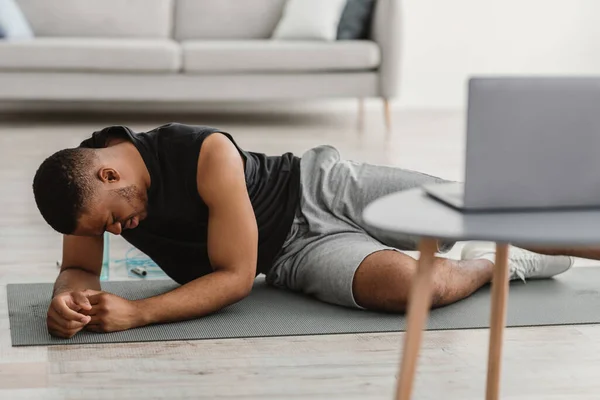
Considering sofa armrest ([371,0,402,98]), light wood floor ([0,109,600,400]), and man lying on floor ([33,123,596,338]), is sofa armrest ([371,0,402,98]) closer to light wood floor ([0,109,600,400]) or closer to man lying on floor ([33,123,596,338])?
man lying on floor ([33,123,596,338])

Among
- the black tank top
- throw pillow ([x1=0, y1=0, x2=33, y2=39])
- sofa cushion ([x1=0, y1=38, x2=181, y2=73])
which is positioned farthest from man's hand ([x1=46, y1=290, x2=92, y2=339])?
throw pillow ([x1=0, y1=0, x2=33, y2=39])

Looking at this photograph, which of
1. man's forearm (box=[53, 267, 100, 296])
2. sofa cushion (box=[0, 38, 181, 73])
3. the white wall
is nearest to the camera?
man's forearm (box=[53, 267, 100, 296])

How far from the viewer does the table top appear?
1303 mm

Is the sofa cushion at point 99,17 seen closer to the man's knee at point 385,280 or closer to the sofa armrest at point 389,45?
the sofa armrest at point 389,45

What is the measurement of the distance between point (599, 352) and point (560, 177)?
79 cm

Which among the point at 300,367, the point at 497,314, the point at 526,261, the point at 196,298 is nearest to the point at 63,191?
the point at 196,298

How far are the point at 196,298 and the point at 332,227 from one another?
0.39 metres

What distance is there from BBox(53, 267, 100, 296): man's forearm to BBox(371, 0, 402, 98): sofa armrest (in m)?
3.31

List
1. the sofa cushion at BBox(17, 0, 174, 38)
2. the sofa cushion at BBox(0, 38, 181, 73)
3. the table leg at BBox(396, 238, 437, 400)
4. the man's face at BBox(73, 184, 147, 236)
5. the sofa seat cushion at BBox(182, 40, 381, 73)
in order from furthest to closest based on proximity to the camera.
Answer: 1. the sofa cushion at BBox(17, 0, 174, 38)
2. the sofa seat cushion at BBox(182, 40, 381, 73)
3. the sofa cushion at BBox(0, 38, 181, 73)
4. the man's face at BBox(73, 184, 147, 236)
5. the table leg at BBox(396, 238, 437, 400)

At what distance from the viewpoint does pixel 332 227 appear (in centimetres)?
243

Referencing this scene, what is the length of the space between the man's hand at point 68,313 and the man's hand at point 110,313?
0.06 ft

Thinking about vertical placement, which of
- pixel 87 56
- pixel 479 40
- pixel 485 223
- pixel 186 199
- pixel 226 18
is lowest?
pixel 479 40

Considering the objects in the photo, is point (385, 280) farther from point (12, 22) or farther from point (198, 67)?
point (12, 22)

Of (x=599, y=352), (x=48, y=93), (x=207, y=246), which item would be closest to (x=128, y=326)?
(x=207, y=246)
